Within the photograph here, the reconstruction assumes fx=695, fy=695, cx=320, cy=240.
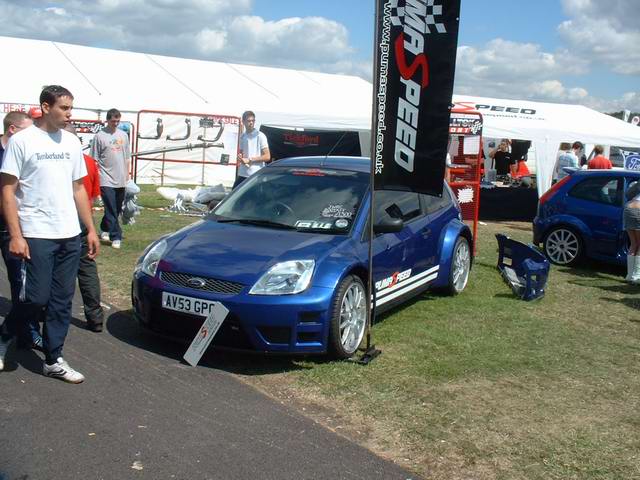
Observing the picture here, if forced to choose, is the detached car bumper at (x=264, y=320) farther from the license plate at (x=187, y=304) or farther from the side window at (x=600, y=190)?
the side window at (x=600, y=190)

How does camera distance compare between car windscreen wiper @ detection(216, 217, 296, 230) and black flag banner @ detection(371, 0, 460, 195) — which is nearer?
black flag banner @ detection(371, 0, 460, 195)

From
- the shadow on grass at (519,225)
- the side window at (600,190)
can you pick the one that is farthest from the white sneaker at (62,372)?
the shadow on grass at (519,225)

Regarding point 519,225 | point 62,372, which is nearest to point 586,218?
point 519,225

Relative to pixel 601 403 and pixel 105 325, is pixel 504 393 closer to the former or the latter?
pixel 601 403

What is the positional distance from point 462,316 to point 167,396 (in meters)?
3.57

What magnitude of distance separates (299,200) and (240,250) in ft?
3.46

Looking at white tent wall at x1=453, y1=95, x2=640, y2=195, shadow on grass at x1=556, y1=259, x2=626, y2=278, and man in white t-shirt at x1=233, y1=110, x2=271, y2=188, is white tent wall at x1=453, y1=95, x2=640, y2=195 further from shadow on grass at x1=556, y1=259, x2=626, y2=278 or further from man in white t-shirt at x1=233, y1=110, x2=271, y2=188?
man in white t-shirt at x1=233, y1=110, x2=271, y2=188

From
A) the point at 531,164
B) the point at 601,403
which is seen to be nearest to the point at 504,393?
the point at 601,403

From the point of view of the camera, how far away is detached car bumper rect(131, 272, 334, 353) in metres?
5.02

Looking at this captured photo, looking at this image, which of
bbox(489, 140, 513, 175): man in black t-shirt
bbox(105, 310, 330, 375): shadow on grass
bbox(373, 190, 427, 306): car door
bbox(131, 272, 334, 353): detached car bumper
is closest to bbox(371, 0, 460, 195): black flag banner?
bbox(373, 190, 427, 306): car door

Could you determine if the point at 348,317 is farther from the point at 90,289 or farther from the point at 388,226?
the point at 90,289

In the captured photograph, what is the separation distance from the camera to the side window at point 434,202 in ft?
24.2

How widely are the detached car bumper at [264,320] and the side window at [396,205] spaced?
4.80 feet

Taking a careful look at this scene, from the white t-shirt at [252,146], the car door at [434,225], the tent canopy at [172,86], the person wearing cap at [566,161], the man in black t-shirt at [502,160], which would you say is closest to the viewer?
the car door at [434,225]
